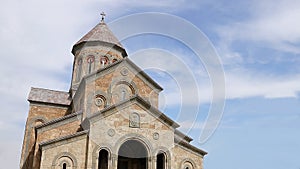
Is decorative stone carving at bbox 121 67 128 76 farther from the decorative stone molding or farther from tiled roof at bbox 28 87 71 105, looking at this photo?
the decorative stone molding

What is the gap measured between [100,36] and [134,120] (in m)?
10.1

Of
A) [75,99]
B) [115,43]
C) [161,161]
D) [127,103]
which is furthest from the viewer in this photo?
[115,43]

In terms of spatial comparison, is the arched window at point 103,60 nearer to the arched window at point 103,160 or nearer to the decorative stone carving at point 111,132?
the arched window at point 103,160

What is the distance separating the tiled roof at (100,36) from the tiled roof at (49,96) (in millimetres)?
4328

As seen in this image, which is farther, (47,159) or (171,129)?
(171,129)

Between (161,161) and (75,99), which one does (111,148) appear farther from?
(75,99)

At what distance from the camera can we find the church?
13.5 metres

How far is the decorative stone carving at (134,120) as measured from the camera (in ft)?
46.6

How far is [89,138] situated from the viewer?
1352 cm

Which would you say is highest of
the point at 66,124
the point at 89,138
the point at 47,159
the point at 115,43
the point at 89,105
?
the point at 115,43

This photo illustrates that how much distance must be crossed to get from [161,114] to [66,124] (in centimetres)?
556

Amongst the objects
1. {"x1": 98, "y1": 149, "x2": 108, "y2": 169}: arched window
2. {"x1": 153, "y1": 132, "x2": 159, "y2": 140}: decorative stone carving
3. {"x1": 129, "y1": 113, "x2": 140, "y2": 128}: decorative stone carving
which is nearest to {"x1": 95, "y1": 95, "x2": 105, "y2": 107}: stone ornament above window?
{"x1": 98, "y1": 149, "x2": 108, "y2": 169}: arched window

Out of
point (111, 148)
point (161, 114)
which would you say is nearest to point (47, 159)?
point (111, 148)

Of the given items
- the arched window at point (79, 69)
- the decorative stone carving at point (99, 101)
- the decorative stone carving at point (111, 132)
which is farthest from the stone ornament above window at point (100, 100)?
the arched window at point (79, 69)
